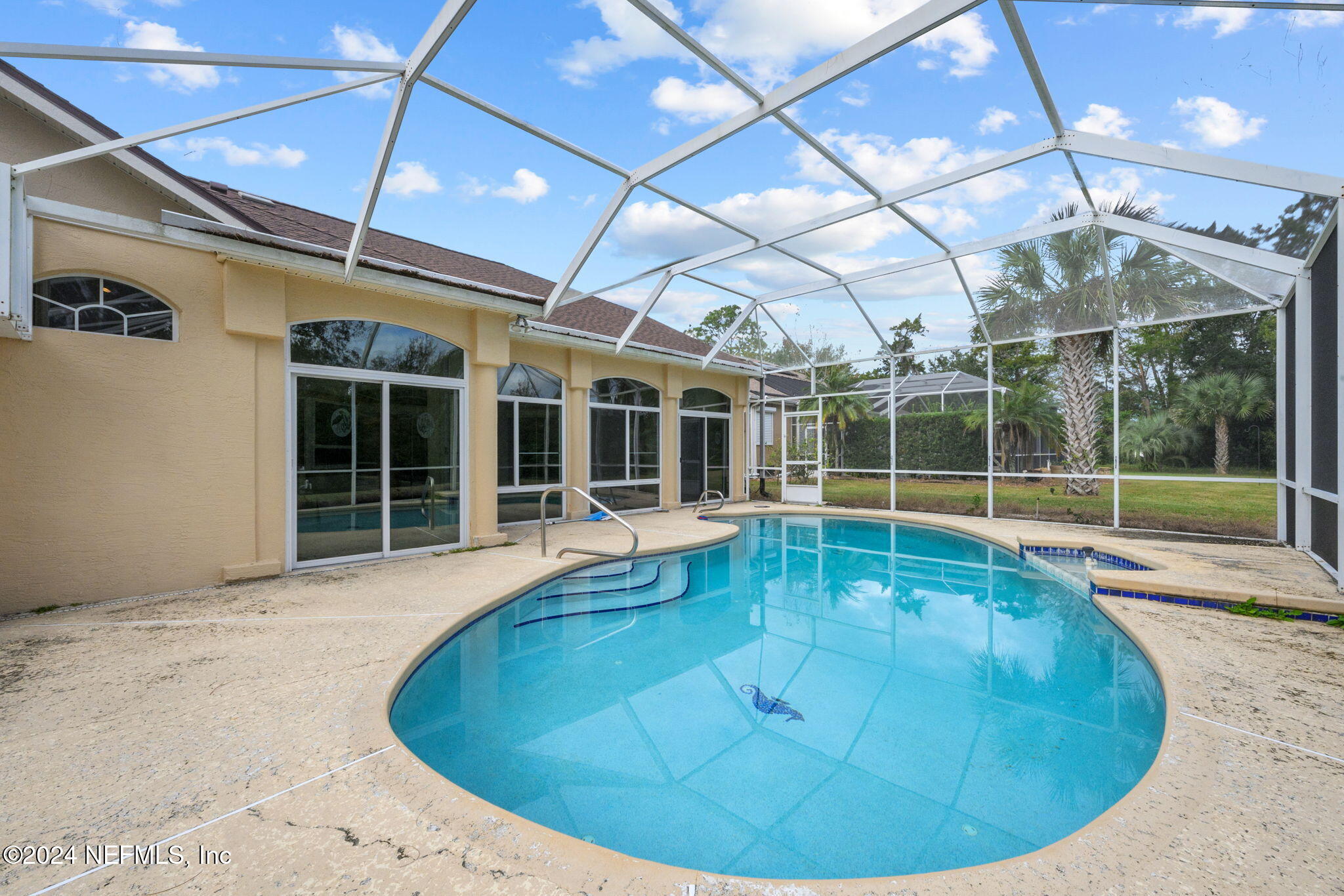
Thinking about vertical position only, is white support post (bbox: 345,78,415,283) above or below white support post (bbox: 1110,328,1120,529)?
above

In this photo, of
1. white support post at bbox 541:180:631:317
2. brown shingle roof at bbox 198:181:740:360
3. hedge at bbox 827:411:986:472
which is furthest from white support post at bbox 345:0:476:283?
hedge at bbox 827:411:986:472

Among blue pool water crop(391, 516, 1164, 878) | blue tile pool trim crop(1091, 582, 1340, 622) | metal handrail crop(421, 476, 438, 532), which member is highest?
metal handrail crop(421, 476, 438, 532)

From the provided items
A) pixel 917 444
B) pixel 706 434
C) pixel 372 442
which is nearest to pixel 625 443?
pixel 706 434

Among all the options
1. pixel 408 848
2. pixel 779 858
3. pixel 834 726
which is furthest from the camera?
pixel 834 726

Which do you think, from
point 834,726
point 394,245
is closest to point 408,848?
point 834,726

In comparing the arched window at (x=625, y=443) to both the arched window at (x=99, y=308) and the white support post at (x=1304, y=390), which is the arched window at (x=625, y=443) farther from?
the white support post at (x=1304, y=390)

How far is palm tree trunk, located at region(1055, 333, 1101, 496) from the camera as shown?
34.9 ft

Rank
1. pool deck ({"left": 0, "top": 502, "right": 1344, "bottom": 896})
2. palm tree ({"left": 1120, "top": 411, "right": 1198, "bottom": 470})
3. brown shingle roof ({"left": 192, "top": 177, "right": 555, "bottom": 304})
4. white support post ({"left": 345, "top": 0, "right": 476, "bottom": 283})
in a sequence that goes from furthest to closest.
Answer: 1. palm tree ({"left": 1120, "top": 411, "right": 1198, "bottom": 470})
2. brown shingle roof ({"left": 192, "top": 177, "right": 555, "bottom": 304})
3. white support post ({"left": 345, "top": 0, "right": 476, "bottom": 283})
4. pool deck ({"left": 0, "top": 502, "right": 1344, "bottom": 896})

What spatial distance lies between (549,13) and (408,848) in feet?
20.6

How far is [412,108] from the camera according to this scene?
4855mm

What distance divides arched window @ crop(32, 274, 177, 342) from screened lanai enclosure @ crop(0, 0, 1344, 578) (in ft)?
0.87

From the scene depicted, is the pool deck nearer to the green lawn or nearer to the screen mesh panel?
the screen mesh panel

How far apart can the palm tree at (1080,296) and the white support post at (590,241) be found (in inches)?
241

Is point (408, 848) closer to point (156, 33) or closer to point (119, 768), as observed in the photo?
Result: point (119, 768)
